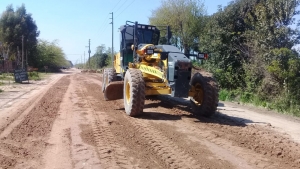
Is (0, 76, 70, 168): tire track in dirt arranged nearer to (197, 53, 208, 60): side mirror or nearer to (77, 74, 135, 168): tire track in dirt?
(77, 74, 135, 168): tire track in dirt

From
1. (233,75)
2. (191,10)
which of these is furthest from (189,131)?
(191,10)

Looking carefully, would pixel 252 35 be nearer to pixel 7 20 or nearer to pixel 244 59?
pixel 244 59

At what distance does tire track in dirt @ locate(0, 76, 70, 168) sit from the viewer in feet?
16.9

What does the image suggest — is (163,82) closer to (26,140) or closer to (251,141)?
(251,141)

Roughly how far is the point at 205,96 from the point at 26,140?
4.77 meters

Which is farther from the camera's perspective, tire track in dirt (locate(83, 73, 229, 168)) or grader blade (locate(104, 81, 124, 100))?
grader blade (locate(104, 81, 124, 100))

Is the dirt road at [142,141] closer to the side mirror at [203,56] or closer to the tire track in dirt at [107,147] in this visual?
the tire track in dirt at [107,147]

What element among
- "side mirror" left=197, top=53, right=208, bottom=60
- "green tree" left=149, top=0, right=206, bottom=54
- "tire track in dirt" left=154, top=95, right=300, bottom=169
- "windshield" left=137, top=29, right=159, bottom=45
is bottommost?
"tire track in dirt" left=154, top=95, right=300, bottom=169

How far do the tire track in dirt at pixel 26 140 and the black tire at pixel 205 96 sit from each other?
4.05 m

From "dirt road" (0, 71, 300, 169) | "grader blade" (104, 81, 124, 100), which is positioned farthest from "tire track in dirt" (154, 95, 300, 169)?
"grader blade" (104, 81, 124, 100)

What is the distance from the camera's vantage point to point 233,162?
527 cm

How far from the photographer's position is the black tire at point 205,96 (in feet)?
29.3

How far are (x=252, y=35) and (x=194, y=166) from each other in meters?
15.1

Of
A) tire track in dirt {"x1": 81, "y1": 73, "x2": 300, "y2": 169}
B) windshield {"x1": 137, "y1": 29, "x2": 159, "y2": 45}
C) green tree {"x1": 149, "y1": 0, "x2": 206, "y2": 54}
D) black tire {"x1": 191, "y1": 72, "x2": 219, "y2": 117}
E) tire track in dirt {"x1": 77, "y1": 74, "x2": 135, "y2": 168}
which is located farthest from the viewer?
green tree {"x1": 149, "y1": 0, "x2": 206, "y2": 54}
